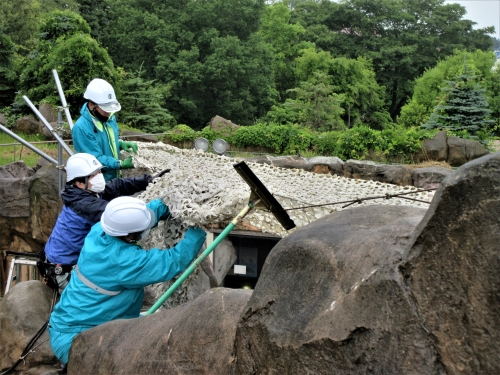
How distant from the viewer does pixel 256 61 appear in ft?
105

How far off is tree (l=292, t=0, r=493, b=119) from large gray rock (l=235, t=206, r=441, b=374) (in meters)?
37.6

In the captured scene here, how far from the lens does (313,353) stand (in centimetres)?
263

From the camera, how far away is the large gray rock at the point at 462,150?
15211 millimetres

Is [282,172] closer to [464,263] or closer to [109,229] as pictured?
[109,229]

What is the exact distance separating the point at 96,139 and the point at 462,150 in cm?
1147

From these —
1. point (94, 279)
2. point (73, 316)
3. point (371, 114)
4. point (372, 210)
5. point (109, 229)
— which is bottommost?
point (371, 114)

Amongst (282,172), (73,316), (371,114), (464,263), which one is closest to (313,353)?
(464,263)

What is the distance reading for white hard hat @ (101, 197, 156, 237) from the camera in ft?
13.0

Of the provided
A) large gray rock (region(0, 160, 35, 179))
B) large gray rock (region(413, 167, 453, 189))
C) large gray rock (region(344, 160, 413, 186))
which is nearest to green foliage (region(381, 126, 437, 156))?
large gray rock (region(344, 160, 413, 186))

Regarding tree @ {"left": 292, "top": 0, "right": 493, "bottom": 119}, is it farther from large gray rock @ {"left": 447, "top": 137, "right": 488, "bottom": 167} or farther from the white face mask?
the white face mask

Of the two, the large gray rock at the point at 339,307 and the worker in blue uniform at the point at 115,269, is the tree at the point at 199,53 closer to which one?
the worker in blue uniform at the point at 115,269

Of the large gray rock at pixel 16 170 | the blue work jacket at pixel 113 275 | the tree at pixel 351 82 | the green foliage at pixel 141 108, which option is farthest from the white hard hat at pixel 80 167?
the tree at pixel 351 82

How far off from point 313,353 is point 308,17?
147 feet

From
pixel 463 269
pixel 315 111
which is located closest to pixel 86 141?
pixel 463 269
